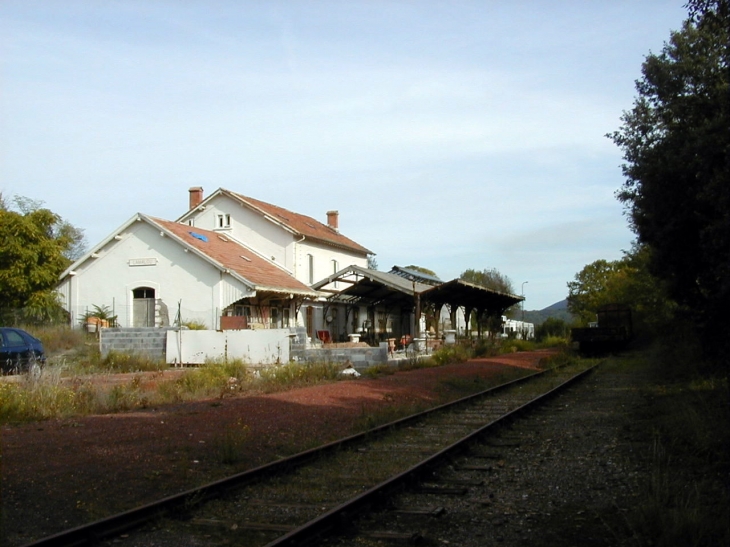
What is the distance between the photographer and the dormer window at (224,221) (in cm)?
4178

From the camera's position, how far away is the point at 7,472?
808 centimetres

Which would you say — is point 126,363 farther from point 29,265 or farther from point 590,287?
point 590,287

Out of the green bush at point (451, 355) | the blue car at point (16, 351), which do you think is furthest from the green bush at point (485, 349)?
the blue car at point (16, 351)

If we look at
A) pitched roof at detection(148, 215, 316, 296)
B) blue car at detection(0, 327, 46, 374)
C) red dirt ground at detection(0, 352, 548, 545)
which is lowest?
red dirt ground at detection(0, 352, 548, 545)

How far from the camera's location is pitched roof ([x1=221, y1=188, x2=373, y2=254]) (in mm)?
40625

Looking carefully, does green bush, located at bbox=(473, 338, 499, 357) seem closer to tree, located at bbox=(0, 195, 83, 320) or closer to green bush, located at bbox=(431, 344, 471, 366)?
green bush, located at bbox=(431, 344, 471, 366)

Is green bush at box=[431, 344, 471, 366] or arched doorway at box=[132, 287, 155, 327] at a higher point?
arched doorway at box=[132, 287, 155, 327]

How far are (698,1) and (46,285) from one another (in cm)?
3222

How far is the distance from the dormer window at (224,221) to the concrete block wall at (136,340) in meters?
16.0

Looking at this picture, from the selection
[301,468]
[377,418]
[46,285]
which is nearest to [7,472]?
[301,468]

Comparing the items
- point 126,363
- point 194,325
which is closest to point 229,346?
point 126,363

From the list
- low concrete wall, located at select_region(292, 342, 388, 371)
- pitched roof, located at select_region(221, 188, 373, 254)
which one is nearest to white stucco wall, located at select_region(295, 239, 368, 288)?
pitched roof, located at select_region(221, 188, 373, 254)

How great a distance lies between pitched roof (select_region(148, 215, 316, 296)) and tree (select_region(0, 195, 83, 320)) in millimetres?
5565

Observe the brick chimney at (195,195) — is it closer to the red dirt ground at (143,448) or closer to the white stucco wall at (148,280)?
the white stucco wall at (148,280)
